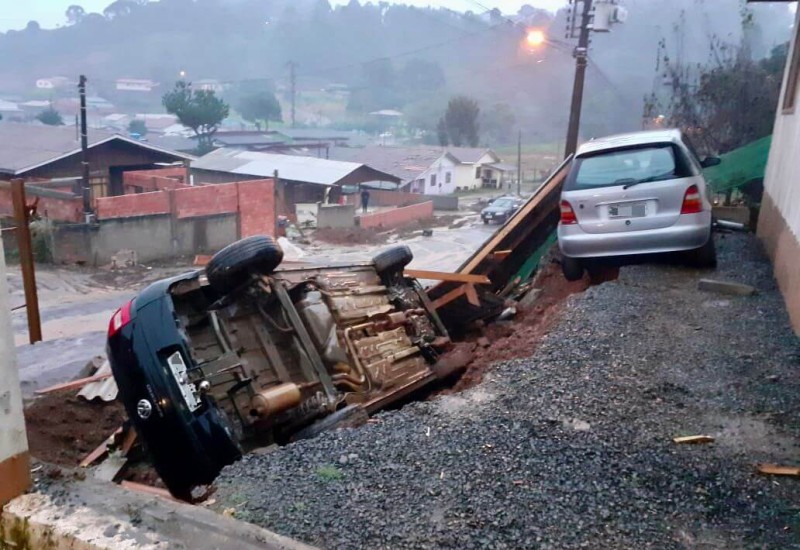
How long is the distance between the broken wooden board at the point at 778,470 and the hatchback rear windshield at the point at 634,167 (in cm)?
437

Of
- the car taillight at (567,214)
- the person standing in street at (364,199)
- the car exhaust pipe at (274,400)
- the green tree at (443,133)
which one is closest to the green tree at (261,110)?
the green tree at (443,133)

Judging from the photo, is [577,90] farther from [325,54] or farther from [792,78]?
[325,54]

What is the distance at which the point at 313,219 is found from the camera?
34.8m

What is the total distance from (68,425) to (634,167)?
6.57 meters

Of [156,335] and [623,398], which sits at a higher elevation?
[156,335]

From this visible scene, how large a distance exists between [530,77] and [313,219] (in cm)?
6952

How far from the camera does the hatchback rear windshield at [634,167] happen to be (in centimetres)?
713

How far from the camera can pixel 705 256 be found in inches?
300

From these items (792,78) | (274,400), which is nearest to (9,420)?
(274,400)

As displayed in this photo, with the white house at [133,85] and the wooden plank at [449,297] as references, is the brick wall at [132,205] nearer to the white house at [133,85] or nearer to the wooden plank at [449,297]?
the wooden plank at [449,297]

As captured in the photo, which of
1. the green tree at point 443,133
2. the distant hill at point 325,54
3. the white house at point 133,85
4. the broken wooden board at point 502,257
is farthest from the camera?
the white house at point 133,85

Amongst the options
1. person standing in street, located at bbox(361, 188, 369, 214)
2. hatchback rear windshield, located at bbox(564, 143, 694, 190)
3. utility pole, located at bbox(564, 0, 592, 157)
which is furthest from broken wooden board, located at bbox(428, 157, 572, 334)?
person standing in street, located at bbox(361, 188, 369, 214)

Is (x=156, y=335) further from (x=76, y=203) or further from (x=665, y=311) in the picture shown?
(x=76, y=203)

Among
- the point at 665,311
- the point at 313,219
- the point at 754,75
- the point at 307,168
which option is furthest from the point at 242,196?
the point at 665,311
